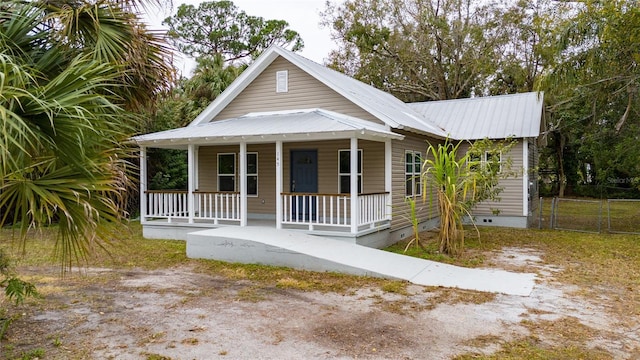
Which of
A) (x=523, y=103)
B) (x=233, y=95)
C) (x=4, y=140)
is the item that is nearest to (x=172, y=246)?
(x=233, y=95)

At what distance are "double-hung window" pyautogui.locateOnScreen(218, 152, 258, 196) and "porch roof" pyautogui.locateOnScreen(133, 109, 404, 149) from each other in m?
1.24

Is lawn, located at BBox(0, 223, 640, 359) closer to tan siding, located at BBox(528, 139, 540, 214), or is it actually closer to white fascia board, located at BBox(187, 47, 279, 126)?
tan siding, located at BBox(528, 139, 540, 214)

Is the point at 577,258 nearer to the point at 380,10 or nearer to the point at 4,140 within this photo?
the point at 4,140

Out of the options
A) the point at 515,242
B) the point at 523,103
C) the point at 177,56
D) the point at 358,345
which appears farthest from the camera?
the point at 523,103

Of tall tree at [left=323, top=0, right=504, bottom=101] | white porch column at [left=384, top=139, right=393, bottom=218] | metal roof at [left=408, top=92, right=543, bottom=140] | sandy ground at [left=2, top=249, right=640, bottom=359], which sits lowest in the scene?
sandy ground at [left=2, top=249, right=640, bottom=359]

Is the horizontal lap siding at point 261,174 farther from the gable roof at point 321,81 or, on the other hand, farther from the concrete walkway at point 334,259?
the concrete walkway at point 334,259

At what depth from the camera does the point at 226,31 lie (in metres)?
34.4

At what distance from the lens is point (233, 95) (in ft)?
44.4

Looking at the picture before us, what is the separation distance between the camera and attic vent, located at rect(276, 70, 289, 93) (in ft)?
42.3

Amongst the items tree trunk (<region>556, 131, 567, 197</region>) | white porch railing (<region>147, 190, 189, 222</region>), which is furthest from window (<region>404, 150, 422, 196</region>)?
tree trunk (<region>556, 131, 567, 197</region>)

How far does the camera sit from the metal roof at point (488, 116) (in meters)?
14.5

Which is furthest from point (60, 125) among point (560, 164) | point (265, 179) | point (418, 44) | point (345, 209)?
point (560, 164)

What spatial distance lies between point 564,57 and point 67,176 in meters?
13.3

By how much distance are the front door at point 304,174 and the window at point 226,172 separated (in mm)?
2005
